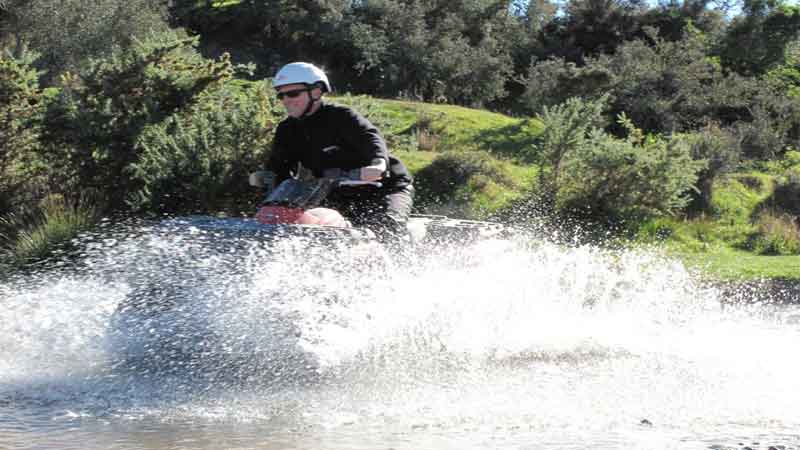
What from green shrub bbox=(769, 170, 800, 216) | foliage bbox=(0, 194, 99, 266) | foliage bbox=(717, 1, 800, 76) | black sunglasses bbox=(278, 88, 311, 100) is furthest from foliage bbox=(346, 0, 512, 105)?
black sunglasses bbox=(278, 88, 311, 100)

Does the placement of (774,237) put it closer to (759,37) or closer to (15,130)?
(15,130)

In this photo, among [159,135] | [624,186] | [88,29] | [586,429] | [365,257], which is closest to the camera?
[586,429]

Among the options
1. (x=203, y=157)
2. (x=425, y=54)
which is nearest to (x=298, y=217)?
(x=203, y=157)

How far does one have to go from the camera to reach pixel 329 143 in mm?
8375

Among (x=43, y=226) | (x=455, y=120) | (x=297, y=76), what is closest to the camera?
(x=297, y=76)

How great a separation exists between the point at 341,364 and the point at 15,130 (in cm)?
747

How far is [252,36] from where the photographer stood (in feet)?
110

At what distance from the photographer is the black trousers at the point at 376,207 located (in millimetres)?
7723

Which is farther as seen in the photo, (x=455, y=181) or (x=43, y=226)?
(x=455, y=181)

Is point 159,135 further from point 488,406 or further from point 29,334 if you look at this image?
point 488,406

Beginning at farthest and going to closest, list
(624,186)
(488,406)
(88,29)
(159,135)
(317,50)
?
(317,50) < (88,29) < (624,186) < (159,135) < (488,406)

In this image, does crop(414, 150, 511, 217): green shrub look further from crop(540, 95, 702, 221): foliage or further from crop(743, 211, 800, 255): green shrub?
crop(743, 211, 800, 255): green shrub

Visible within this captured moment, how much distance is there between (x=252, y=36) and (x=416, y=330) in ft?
91.1

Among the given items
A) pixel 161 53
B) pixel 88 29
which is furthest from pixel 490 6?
pixel 161 53
